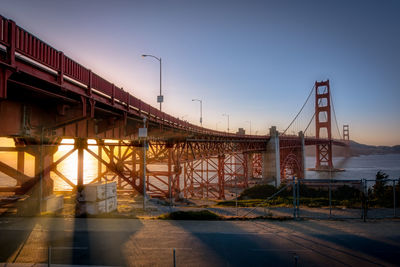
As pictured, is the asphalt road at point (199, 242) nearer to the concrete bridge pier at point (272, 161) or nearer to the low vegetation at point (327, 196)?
the low vegetation at point (327, 196)

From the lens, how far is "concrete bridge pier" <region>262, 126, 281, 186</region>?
4738 centimetres

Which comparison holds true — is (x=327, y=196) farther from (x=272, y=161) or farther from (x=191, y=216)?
(x=272, y=161)

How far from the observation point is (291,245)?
8.90m

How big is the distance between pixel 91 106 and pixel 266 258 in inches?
355

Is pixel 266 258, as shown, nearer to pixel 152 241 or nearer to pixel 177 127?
pixel 152 241

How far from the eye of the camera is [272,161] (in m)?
48.8

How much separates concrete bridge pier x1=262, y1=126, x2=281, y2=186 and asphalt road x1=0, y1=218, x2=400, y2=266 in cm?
3599

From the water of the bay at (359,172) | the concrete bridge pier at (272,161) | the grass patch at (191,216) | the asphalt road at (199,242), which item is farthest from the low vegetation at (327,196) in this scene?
the water of the bay at (359,172)

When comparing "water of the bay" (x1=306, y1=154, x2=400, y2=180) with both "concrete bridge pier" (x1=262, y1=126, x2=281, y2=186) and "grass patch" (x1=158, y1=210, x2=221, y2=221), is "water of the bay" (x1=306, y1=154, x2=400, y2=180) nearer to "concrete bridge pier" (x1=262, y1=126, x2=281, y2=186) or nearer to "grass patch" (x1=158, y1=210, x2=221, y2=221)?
"concrete bridge pier" (x1=262, y1=126, x2=281, y2=186)

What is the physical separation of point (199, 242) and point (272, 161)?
4231 cm

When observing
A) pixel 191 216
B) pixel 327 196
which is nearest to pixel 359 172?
pixel 327 196

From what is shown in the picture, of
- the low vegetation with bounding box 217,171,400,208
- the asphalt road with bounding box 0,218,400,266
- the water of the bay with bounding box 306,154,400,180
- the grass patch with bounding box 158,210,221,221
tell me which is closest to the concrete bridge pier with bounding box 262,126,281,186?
the water of the bay with bounding box 306,154,400,180

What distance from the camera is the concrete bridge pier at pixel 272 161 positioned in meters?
47.4

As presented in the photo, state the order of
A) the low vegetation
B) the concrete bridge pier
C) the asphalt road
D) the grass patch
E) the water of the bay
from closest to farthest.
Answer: the asphalt road < the grass patch < the low vegetation < the concrete bridge pier < the water of the bay
